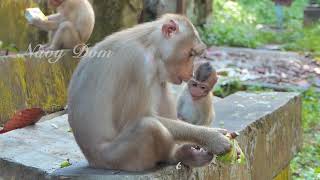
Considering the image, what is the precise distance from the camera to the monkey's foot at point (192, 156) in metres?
3.99

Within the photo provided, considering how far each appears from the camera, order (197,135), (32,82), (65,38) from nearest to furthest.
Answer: (197,135)
(32,82)
(65,38)

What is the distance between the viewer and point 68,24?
8.20 meters

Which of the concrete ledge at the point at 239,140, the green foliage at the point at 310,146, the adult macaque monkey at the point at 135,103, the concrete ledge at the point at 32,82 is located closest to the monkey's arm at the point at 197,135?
the adult macaque monkey at the point at 135,103

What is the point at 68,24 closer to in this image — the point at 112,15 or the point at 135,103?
the point at 112,15

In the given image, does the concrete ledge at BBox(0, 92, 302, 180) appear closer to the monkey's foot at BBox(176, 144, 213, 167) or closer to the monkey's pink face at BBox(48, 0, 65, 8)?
the monkey's foot at BBox(176, 144, 213, 167)

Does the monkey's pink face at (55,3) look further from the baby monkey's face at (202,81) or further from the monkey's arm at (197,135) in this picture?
the monkey's arm at (197,135)

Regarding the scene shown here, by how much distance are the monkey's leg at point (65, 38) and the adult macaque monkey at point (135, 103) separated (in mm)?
4283

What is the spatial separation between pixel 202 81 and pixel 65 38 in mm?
3239

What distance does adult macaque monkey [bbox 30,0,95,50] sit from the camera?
8.16 meters

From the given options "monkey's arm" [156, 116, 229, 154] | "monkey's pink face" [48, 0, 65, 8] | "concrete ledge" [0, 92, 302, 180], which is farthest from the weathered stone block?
"monkey's arm" [156, 116, 229, 154]

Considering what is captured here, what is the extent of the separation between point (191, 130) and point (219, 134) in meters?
0.18

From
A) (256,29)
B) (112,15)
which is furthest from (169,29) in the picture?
(256,29)

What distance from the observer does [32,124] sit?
5523mm

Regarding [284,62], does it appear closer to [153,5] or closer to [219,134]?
[153,5]
